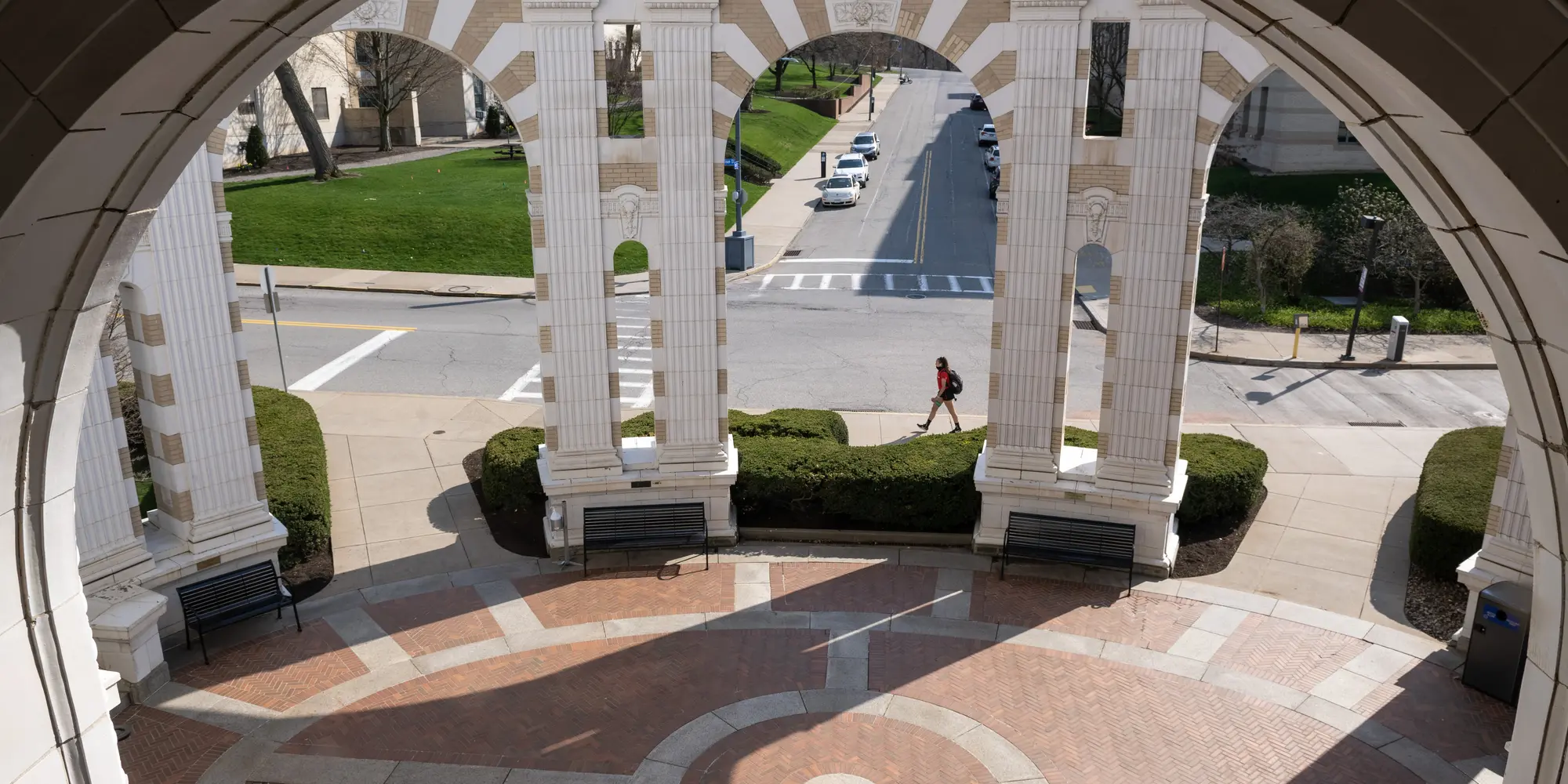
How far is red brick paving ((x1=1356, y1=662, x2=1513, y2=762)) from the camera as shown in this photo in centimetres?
1216

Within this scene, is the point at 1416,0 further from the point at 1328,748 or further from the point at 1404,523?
the point at 1404,523

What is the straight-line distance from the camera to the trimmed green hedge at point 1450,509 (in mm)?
15094

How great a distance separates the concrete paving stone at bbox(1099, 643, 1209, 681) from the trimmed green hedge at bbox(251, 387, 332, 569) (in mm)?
10280

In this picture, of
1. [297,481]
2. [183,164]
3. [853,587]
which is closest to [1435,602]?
[853,587]

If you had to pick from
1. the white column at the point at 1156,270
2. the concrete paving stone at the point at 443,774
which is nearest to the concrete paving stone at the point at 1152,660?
the white column at the point at 1156,270

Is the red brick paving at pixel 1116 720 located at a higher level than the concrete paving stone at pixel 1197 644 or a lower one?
lower

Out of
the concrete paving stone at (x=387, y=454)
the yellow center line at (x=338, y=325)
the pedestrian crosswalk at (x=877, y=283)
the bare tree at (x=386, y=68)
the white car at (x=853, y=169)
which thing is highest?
the bare tree at (x=386, y=68)

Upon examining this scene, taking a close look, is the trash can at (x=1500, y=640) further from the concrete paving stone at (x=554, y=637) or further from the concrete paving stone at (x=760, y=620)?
the concrete paving stone at (x=554, y=637)

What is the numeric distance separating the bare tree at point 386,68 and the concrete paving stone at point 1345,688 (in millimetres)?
43941

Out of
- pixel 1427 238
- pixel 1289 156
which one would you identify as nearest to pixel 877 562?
pixel 1427 238

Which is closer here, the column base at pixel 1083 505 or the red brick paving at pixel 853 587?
the red brick paving at pixel 853 587

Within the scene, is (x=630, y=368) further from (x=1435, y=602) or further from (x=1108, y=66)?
(x=1108, y=66)

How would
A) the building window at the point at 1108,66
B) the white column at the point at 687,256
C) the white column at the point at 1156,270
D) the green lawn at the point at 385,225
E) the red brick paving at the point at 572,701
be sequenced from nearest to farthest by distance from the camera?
the red brick paving at the point at 572,701, the white column at the point at 1156,270, the white column at the point at 687,256, the green lawn at the point at 385,225, the building window at the point at 1108,66

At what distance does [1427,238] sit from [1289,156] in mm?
17956
